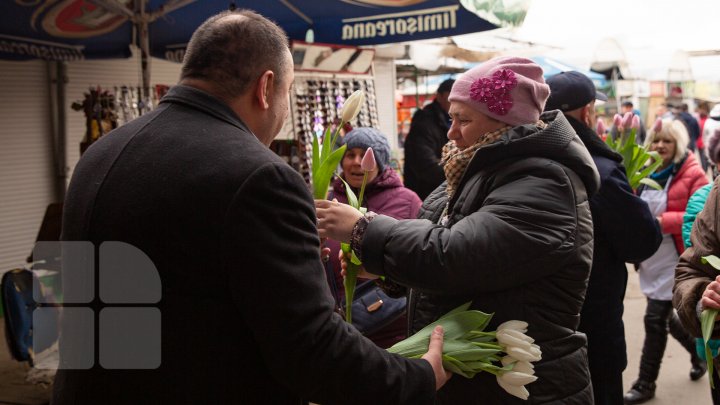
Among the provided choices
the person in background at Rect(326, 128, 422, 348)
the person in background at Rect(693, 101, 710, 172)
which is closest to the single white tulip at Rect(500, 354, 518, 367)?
the person in background at Rect(326, 128, 422, 348)

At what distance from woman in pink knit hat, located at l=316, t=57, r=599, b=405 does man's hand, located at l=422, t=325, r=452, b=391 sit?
0.44ft

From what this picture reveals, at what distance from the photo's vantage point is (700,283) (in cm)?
298

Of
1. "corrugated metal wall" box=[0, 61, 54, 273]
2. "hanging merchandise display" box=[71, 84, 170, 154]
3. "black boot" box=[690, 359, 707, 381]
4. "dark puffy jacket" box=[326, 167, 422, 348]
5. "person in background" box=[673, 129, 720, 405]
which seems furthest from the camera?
"corrugated metal wall" box=[0, 61, 54, 273]

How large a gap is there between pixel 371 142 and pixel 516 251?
7.31 feet

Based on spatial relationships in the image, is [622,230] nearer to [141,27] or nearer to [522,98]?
[522,98]

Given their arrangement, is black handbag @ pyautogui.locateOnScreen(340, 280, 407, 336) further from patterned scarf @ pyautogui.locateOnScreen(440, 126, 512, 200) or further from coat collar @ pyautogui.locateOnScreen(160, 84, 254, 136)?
coat collar @ pyautogui.locateOnScreen(160, 84, 254, 136)

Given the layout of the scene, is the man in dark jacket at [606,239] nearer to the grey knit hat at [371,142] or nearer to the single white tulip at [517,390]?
the grey knit hat at [371,142]

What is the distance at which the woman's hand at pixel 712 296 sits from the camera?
2.73m

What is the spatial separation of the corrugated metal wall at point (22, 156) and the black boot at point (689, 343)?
20.7 ft

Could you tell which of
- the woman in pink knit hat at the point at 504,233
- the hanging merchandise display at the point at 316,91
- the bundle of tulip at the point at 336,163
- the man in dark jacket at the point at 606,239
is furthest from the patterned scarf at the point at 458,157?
the hanging merchandise display at the point at 316,91

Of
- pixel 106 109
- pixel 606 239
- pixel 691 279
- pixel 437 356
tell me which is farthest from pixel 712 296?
pixel 106 109

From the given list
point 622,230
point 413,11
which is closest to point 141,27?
point 413,11

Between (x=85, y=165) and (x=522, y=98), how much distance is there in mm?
1300

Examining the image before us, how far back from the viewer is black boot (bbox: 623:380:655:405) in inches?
212
